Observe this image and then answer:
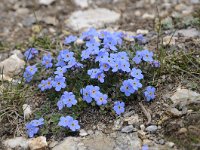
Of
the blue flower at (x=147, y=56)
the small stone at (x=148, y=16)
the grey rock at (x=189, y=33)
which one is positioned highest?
the small stone at (x=148, y=16)

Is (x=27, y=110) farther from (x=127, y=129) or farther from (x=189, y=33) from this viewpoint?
(x=189, y=33)

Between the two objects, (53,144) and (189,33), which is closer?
(53,144)

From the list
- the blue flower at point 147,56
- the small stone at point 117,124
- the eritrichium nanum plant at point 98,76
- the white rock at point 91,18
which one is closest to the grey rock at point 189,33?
the eritrichium nanum plant at point 98,76

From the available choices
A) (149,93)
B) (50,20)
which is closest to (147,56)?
(149,93)

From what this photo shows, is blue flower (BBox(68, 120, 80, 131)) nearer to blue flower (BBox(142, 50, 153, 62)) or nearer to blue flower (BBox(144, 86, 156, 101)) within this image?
blue flower (BBox(144, 86, 156, 101))

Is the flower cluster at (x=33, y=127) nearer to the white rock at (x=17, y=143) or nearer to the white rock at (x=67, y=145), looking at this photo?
the white rock at (x=17, y=143)

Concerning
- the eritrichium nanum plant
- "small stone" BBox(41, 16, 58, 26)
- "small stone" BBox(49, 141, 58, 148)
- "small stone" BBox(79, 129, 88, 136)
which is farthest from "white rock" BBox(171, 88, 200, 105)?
"small stone" BBox(41, 16, 58, 26)
